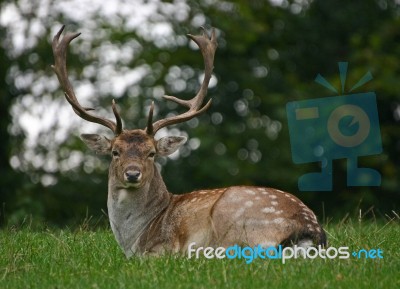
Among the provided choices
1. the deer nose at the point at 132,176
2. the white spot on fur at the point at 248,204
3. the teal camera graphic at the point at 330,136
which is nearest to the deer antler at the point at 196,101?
the deer nose at the point at 132,176

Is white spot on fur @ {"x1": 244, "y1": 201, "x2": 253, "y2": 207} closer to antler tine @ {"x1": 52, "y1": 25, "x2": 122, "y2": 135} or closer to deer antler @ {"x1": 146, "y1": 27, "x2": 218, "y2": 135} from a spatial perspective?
deer antler @ {"x1": 146, "y1": 27, "x2": 218, "y2": 135}

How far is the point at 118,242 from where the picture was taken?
27.5 feet

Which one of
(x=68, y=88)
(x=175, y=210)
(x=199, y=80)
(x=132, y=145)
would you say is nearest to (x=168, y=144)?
(x=132, y=145)

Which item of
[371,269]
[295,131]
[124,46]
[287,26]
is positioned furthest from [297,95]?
[371,269]

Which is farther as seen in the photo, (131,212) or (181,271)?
(131,212)

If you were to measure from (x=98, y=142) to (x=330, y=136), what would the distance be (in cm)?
1026

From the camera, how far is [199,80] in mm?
21812

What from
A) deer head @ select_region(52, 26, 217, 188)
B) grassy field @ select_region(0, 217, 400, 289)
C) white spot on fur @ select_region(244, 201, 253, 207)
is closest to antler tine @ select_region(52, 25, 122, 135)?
deer head @ select_region(52, 26, 217, 188)

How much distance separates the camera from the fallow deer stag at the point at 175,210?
7.57m

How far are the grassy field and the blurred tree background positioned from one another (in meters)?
11.5

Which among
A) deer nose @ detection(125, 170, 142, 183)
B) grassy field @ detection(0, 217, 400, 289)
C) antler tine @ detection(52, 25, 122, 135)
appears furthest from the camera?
antler tine @ detection(52, 25, 122, 135)

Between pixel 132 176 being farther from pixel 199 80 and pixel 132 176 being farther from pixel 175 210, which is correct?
pixel 199 80

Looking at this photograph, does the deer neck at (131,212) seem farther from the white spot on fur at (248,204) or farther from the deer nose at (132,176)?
the white spot on fur at (248,204)

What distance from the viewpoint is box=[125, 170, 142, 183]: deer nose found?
26.6 feet
